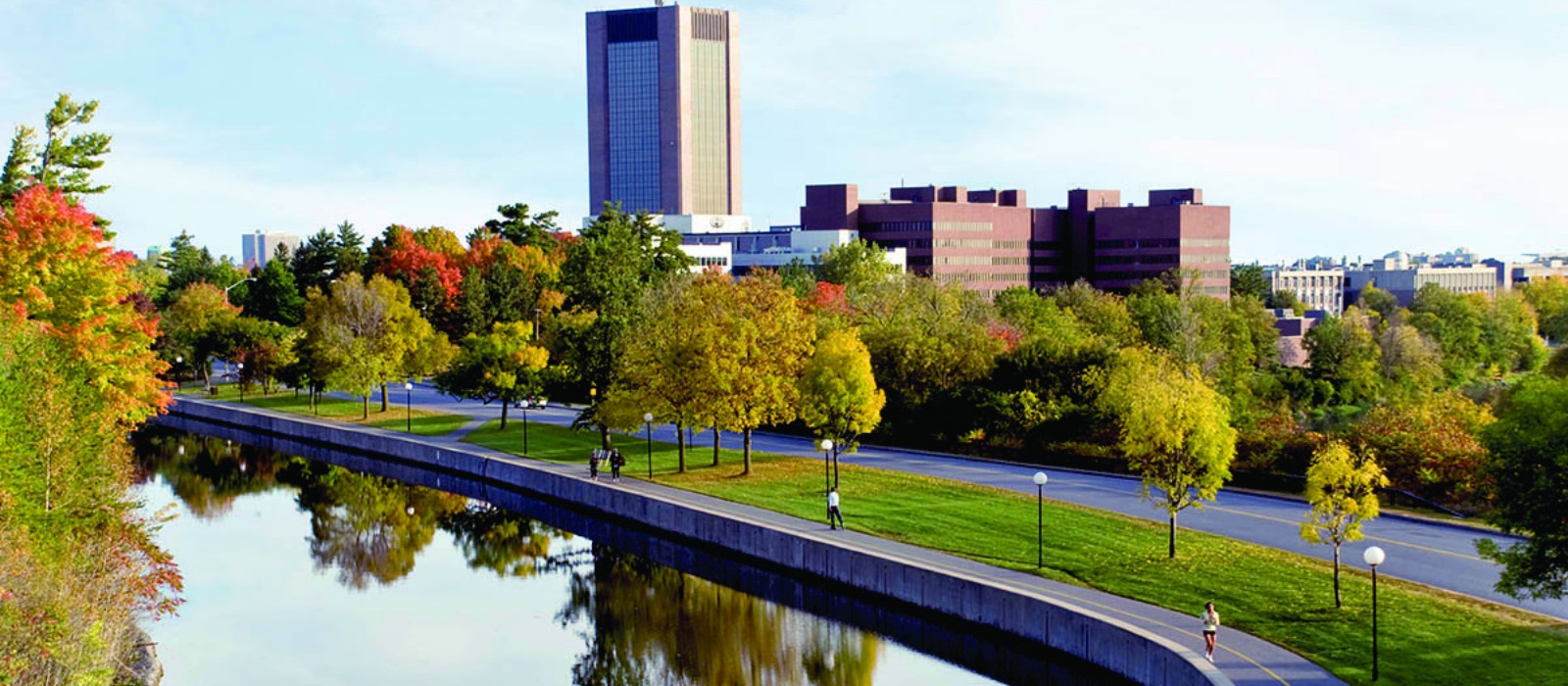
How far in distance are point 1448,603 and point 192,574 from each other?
31653 millimetres

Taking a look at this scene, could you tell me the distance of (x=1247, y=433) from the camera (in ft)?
147

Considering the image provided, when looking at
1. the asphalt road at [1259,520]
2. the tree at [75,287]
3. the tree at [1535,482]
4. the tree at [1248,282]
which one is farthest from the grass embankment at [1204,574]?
the tree at [1248,282]

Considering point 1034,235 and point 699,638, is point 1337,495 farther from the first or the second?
point 1034,235

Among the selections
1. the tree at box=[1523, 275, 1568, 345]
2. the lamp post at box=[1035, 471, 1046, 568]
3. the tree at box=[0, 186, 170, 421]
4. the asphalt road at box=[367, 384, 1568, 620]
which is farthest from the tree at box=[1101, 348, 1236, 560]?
the tree at box=[1523, 275, 1568, 345]

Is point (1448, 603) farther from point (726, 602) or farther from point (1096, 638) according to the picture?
point (726, 602)

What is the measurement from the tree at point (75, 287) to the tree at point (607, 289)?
15.6m

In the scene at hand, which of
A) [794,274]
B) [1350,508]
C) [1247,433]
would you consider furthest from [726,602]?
[794,274]

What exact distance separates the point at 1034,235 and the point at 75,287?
123 m

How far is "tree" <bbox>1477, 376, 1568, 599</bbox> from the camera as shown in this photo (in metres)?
23.5

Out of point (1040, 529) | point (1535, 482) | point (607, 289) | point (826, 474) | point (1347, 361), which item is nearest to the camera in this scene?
point (1535, 482)

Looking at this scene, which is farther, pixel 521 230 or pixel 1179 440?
pixel 521 230

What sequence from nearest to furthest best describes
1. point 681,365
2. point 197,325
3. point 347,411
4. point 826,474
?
point 826,474
point 681,365
point 347,411
point 197,325

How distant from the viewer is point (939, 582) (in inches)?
1210

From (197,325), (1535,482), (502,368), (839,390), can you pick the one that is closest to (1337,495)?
(1535,482)
